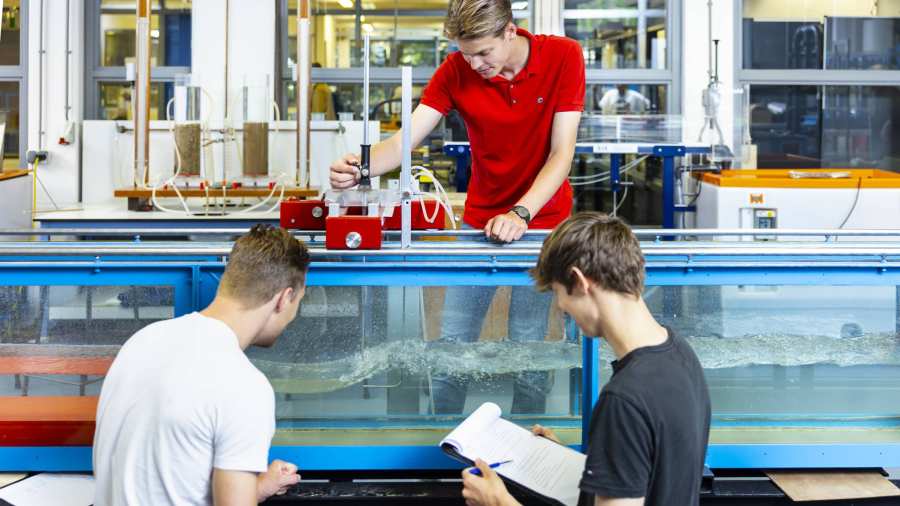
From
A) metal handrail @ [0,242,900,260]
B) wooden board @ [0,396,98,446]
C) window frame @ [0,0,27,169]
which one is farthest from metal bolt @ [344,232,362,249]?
window frame @ [0,0,27,169]

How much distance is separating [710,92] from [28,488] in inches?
176

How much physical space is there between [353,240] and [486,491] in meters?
0.53

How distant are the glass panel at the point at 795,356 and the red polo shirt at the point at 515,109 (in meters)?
0.58

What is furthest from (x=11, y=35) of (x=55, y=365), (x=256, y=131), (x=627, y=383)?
(x=627, y=383)

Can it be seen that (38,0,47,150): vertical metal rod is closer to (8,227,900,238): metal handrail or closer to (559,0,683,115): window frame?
(559,0,683,115): window frame

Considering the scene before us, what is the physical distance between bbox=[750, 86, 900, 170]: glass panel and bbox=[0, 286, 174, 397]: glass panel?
16.0 feet

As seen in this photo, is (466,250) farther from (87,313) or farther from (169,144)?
(169,144)

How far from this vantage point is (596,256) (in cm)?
139

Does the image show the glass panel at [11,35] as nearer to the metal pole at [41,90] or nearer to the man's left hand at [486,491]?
the metal pole at [41,90]

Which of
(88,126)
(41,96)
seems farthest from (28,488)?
(41,96)

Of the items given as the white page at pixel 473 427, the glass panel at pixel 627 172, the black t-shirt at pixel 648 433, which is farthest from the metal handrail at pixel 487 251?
the glass panel at pixel 627 172

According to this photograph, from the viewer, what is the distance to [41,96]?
574 cm

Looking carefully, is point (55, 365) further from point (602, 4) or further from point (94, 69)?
point (602, 4)

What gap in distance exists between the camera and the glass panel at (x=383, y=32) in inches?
235
